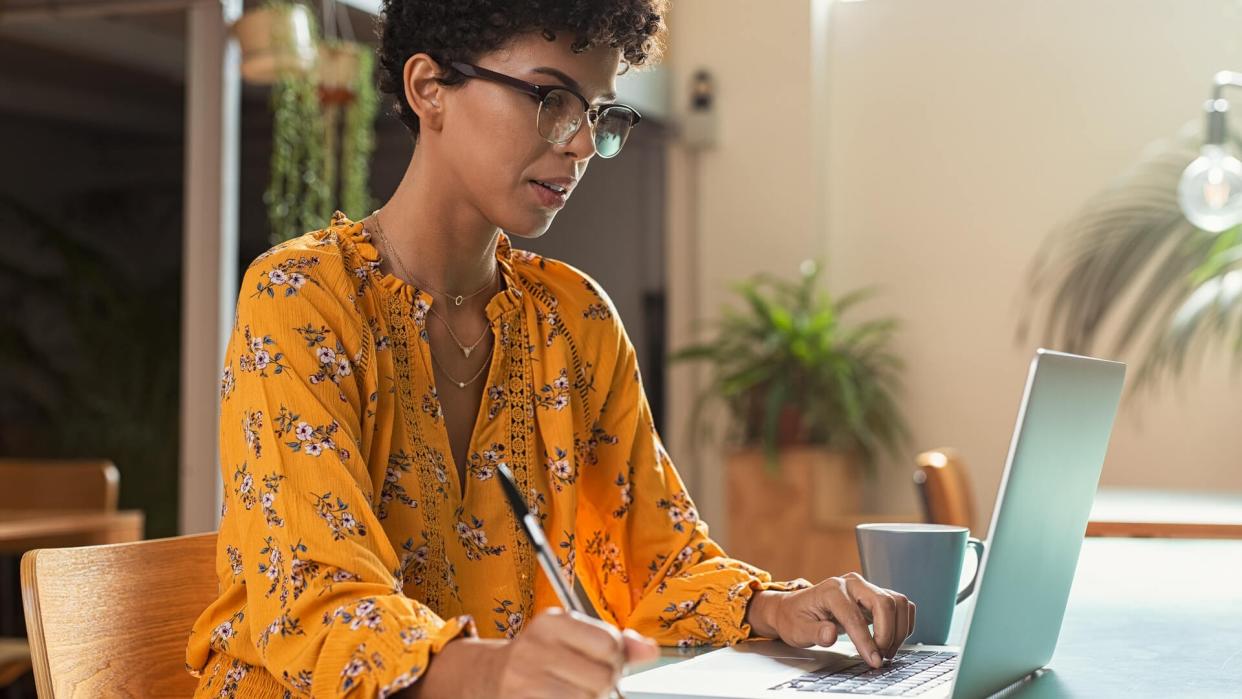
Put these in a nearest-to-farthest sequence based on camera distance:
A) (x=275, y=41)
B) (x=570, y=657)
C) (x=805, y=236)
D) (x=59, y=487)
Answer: (x=570, y=657), (x=59, y=487), (x=275, y=41), (x=805, y=236)

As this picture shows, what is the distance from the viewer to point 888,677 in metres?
1.05

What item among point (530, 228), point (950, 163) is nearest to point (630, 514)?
point (530, 228)

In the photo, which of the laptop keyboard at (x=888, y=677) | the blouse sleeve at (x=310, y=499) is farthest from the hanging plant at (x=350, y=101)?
the laptop keyboard at (x=888, y=677)

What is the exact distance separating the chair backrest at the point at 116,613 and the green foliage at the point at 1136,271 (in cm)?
362

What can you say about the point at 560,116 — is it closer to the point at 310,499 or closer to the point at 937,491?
Result: the point at 310,499

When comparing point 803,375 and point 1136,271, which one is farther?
point 803,375

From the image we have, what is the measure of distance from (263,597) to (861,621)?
48 centimetres

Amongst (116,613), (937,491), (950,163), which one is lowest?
(937,491)

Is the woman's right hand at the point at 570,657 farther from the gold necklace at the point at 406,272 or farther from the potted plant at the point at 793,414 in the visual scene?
the potted plant at the point at 793,414

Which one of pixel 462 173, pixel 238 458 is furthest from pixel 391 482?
pixel 462 173

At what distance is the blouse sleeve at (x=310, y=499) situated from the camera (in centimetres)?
93

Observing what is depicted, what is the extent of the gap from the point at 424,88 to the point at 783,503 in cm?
402

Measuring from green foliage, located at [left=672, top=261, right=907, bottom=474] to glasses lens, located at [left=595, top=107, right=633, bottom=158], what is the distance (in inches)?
149

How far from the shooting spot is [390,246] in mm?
1396
